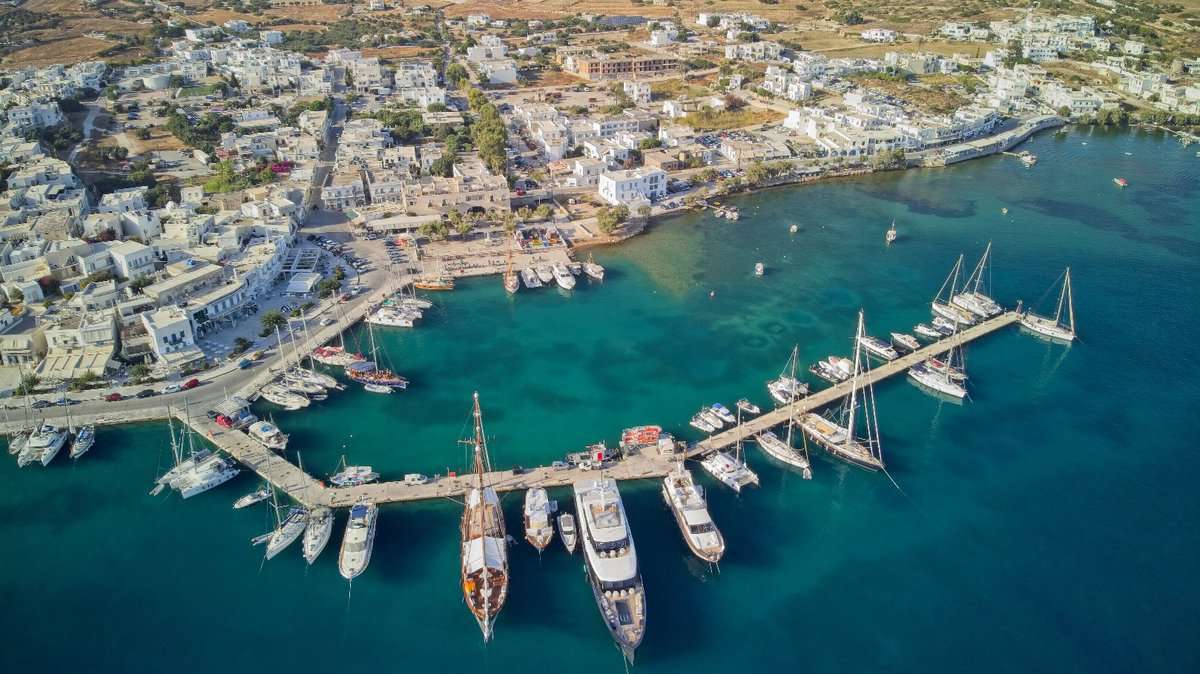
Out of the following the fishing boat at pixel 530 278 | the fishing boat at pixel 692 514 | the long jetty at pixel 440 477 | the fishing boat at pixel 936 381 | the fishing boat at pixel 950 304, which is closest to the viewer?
the fishing boat at pixel 692 514

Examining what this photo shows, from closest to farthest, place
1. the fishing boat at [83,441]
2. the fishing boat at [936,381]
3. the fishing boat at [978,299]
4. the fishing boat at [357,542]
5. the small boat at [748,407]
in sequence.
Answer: the fishing boat at [357,542], the fishing boat at [83,441], the small boat at [748,407], the fishing boat at [936,381], the fishing boat at [978,299]

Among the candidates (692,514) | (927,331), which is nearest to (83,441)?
(692,514)

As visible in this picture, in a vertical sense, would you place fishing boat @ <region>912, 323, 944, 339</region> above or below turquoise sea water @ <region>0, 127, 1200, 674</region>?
above

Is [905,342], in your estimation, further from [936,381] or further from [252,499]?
[252,499]

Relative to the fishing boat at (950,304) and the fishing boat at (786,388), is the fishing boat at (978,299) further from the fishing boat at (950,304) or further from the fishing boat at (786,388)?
the fishing boat at (786,388)

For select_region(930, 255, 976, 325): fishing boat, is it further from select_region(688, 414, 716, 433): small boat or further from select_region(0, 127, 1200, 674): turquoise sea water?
select_region(688, 414, 716, 433): small boat

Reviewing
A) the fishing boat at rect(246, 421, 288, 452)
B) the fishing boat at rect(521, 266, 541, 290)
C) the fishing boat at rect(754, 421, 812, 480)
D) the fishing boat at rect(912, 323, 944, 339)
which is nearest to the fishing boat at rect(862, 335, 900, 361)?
the fishing boat at rect(912, 323, 944, 339)

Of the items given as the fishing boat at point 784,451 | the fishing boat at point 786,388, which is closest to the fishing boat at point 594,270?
the fishing boat at point 786,388
